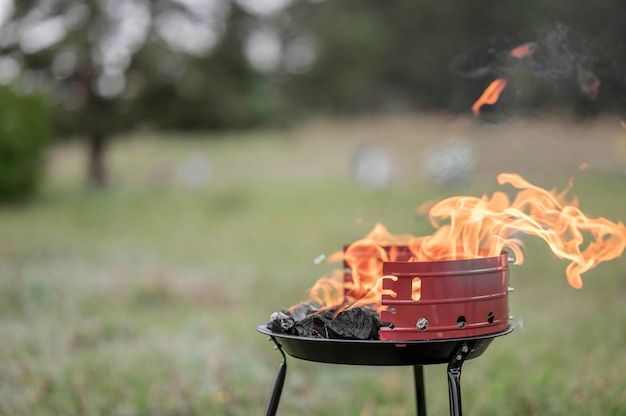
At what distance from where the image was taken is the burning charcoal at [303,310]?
8.86 feet

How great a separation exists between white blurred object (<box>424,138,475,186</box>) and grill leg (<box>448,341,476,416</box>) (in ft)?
29.3

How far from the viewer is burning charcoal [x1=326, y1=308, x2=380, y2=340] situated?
97.7 inches

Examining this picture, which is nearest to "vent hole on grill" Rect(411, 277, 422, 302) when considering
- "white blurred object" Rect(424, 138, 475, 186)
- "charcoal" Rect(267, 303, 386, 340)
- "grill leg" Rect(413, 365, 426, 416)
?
"charcoal" Rect(267, 303, 386, 340)

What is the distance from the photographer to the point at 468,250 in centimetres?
281

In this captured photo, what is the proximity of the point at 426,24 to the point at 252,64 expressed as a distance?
302 inches

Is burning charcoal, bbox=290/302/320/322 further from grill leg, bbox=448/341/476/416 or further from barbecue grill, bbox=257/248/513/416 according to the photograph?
grill leg, bbox=448/341/476/416

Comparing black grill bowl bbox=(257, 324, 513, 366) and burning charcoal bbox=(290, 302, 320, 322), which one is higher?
burning charcoal bbox=(290, 302, 320, 322)

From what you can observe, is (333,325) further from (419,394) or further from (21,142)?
(21,142)

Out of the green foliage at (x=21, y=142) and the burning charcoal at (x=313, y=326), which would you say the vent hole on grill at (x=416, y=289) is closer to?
the burning charcoal at (x=313, y=326)

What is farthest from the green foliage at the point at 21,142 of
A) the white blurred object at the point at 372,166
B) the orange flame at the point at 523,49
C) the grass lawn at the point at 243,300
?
the orange flame at the point at 523,49

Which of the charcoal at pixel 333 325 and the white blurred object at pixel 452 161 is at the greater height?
→ the white blurred object at pixel 452 161

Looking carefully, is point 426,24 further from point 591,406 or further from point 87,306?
point 591,406

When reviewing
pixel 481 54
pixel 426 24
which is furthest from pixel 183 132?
pixel 481 54

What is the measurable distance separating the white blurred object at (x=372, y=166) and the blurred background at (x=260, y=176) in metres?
0.07
